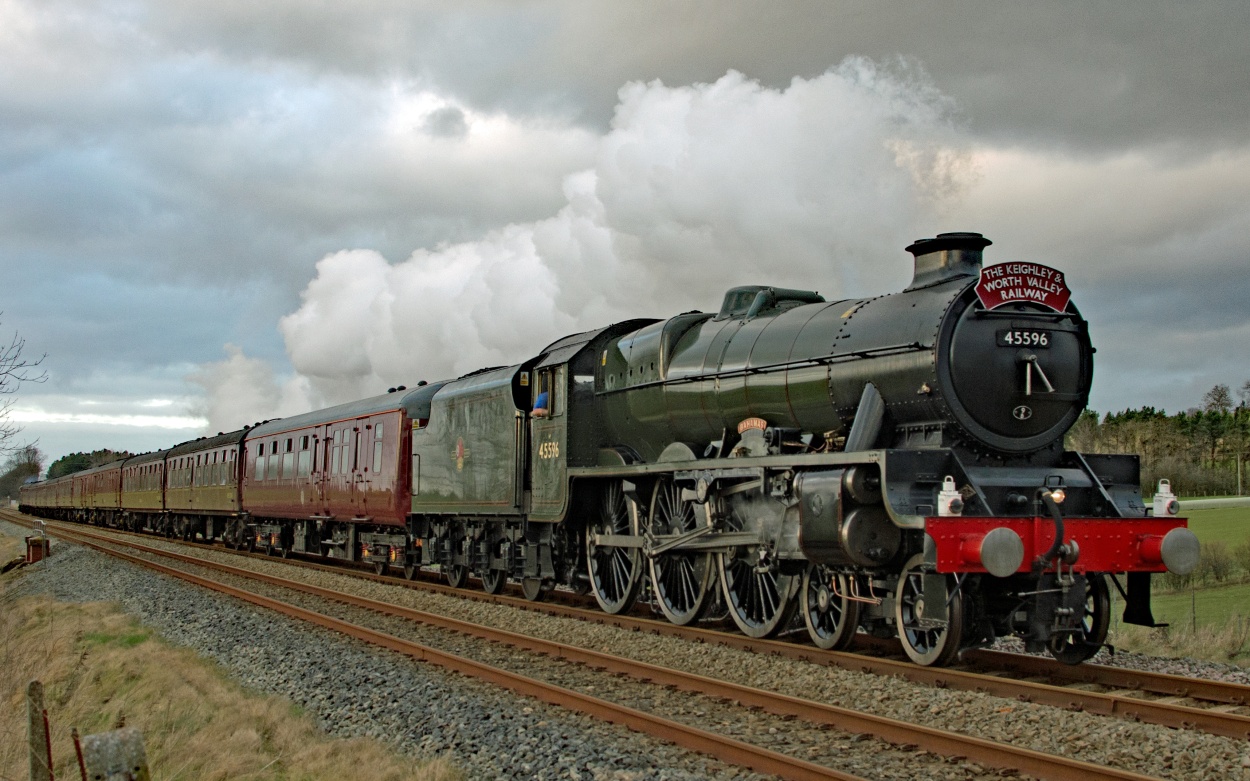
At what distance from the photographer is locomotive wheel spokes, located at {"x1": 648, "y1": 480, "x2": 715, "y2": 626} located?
36.3ft

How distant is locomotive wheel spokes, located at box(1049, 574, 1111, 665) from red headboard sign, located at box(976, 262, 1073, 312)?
2.44 meters

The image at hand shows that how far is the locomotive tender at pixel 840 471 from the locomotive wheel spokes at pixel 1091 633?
0.09 ft

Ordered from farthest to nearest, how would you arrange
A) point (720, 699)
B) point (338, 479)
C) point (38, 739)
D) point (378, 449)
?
point (338, 479) → point (378, 449) → point (720, 699) → point (38, 739)

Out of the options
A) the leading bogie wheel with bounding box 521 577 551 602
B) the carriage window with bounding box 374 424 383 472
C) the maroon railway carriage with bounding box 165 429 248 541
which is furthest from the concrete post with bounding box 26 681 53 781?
the maroon railway carriage with bounding box 165 429 248 541

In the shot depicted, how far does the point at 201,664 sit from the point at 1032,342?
29.8 feet

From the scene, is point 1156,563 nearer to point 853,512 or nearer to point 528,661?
point 853,512

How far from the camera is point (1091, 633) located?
8766 mm

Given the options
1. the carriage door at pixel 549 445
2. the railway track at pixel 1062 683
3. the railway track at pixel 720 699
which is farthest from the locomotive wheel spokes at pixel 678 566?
the carriage door at pixel 549 445

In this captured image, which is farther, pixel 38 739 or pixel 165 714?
pixel 165 714

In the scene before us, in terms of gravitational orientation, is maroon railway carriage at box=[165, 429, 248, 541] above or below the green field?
above

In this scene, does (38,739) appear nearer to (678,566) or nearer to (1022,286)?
(678,566)

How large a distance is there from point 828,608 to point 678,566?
2.55 m

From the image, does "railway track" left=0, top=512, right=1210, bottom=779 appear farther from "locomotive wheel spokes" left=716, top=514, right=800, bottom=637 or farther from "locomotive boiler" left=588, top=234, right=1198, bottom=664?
"locomotive boiler" left=588, top=234, right=1198, bottom=664

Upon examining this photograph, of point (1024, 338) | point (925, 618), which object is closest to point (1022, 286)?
point (1024, 338)
